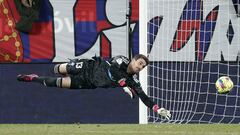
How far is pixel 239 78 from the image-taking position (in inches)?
603

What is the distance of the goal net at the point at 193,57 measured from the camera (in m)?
15.1

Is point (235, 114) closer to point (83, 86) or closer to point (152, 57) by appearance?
point (152, 57)

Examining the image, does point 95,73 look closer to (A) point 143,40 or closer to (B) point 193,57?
(A) point 143,40

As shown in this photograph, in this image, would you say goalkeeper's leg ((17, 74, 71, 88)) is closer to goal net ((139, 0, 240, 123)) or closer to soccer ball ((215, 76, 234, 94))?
soccer ball ((215, 76, 234, 94))

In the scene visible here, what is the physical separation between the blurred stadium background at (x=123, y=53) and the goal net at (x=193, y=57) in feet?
0.07

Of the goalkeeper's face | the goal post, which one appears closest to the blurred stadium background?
the goal post

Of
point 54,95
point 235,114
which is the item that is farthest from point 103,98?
point 235,114

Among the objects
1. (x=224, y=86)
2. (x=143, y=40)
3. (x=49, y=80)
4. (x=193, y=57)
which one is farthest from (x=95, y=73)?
(x=193, y=57)

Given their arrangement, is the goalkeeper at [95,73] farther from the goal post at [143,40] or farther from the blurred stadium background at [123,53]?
the blurred stadium background at [123,53]

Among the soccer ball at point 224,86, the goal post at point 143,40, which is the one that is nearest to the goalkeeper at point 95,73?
the soccer ball at point 224,86

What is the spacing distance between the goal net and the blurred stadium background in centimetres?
2

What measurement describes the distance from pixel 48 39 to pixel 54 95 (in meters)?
1.33

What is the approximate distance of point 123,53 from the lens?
15.4 metres

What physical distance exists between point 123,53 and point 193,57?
1618 millimetres
